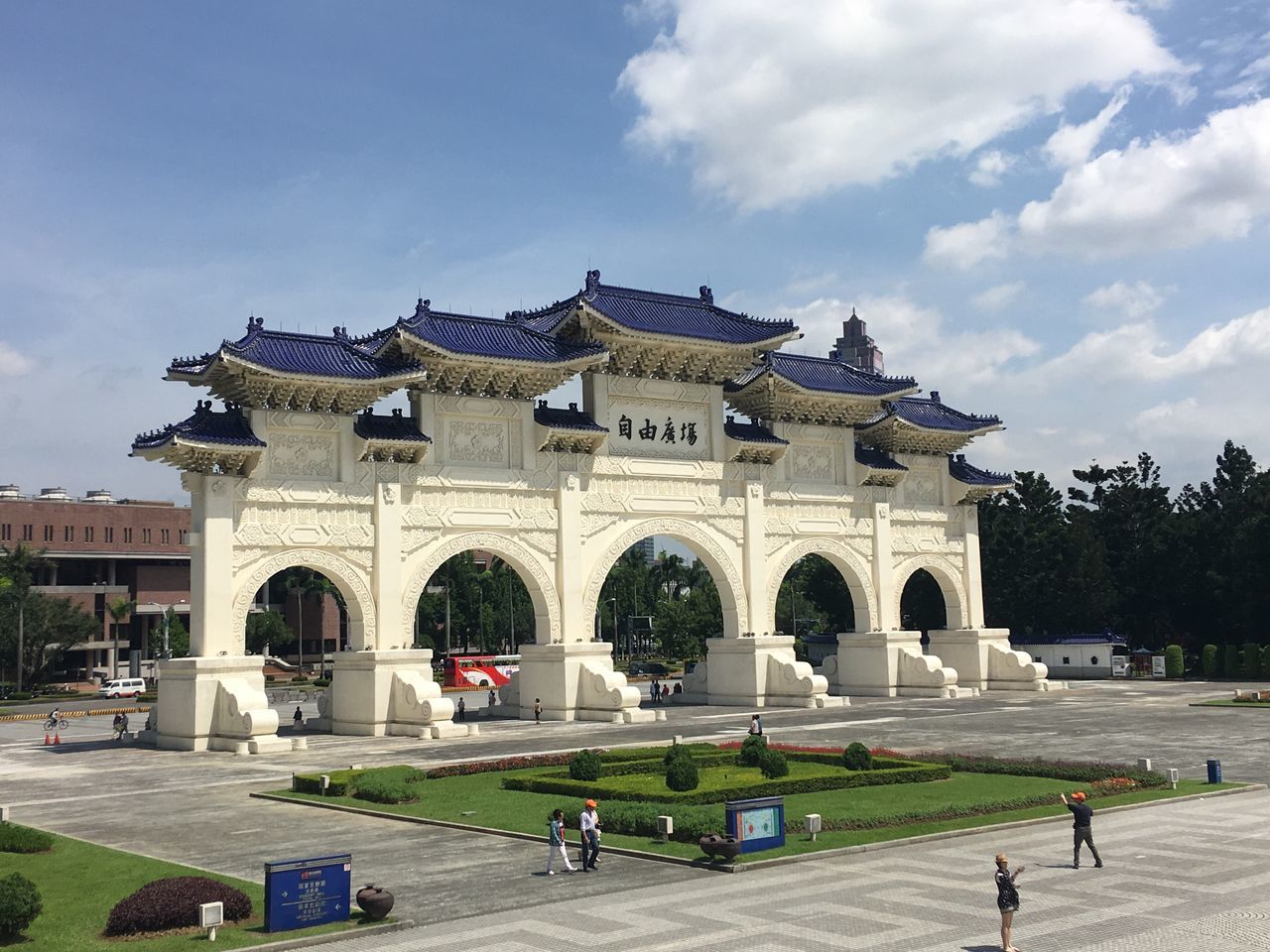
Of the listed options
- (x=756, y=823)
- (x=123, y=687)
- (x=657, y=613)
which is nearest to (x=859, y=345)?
(x=657, y=613)

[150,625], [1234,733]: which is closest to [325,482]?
[1234,733]

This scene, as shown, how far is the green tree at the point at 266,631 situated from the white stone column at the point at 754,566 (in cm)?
4860

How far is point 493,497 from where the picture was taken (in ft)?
130

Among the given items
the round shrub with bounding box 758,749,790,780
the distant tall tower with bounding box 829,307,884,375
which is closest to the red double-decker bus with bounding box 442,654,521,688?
the round shrub with bounding box 758,749,790,780

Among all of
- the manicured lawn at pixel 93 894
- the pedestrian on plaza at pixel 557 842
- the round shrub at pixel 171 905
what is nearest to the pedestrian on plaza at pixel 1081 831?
the pedestrian on plaza at pixel 557 842

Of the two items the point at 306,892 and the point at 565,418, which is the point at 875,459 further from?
the point at 306,892

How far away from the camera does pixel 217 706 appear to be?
34.1 meters

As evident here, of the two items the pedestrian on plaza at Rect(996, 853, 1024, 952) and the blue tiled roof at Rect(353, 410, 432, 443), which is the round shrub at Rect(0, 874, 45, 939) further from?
the blue tiled roof at Rect(353, 410, 432, 443)

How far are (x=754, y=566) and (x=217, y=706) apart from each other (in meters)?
20.3

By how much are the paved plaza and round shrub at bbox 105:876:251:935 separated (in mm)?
1776

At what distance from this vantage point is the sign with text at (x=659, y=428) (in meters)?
42.7

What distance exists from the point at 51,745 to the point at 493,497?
16416 millimetres

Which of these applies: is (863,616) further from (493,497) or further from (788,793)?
(788,793)

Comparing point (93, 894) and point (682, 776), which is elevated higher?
point (682, 776)
